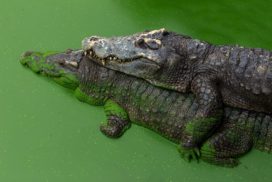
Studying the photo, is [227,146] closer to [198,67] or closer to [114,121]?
[198,67]

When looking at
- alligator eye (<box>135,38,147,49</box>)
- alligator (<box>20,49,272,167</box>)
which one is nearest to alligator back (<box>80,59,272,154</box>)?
alligator (<box>20,49,272,167</box>)

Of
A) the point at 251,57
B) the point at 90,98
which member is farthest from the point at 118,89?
the point at 251,57

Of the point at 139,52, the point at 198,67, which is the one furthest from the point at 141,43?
the point at 198,67

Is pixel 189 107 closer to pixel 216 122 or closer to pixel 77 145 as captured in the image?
pixel 216 122

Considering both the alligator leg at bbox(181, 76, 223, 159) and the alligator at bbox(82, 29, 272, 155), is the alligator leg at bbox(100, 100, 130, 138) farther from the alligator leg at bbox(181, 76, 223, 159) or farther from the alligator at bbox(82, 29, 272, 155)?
the alligator leg at bbox(181, 76, 223, 159)

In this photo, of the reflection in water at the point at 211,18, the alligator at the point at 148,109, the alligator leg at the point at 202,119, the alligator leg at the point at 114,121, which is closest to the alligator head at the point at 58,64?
the alligator at the point at 148,109

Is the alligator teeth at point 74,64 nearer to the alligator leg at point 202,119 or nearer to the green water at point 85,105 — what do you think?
the green water at point 85,105
